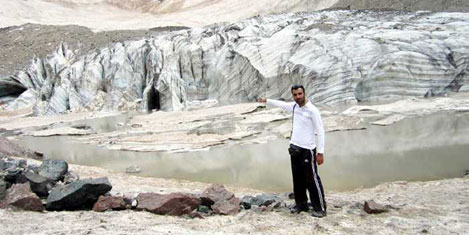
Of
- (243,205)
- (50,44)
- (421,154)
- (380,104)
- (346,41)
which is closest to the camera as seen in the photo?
(243,205)

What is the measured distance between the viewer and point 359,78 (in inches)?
731

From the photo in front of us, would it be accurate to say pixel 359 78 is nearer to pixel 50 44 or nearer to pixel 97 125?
pixel 97 125

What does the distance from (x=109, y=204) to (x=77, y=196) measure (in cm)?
36

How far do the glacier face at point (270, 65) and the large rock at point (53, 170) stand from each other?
44.5ft

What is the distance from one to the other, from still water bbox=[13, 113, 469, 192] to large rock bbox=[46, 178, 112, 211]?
297cm

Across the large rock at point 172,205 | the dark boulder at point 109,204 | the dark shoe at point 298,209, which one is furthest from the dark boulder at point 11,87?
the dark shoe at point 298,209

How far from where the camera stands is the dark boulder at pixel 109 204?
16.7 ft

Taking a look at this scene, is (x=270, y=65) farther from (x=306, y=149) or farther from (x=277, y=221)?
(x=277, y=221)

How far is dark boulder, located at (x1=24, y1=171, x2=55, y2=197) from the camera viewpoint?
222 inches

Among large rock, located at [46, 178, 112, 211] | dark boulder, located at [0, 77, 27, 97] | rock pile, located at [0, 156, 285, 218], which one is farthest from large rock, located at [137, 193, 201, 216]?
dark boulder, located at [0, 77, 27, 97]

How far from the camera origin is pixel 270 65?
20.7 meters

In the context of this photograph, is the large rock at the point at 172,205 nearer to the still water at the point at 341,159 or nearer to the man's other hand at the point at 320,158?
the man's other hand at the point at 320,158

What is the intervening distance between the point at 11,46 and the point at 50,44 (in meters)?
3.01

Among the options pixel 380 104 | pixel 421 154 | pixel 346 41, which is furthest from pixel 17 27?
pixel 421 154
